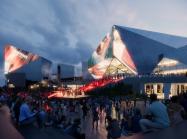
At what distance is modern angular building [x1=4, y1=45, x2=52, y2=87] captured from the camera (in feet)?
266

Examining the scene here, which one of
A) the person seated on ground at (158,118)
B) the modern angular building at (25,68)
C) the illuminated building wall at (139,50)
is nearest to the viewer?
the person seated on ground at (158,118)

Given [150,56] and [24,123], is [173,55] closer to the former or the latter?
[150,56]

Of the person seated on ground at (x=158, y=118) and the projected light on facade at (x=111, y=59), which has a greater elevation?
the projected light on facade at (x=111, y=59)

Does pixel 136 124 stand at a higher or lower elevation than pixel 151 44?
lower

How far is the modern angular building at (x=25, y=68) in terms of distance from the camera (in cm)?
8095

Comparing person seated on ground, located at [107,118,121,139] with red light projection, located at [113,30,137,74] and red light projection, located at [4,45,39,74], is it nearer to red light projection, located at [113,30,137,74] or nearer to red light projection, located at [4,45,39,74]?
red light projection, located at [113,30,137,74]

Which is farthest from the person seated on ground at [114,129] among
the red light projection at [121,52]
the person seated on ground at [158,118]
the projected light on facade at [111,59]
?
the red light projection at [121,52]

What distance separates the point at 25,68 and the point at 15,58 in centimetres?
293

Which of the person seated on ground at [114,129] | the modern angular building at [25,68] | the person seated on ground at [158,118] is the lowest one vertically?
the person seated on ground at [114,129]

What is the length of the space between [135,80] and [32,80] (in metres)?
40.2

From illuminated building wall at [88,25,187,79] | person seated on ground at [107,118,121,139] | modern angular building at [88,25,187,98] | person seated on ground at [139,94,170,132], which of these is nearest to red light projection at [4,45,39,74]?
modern angular building at [88,25,187,98]

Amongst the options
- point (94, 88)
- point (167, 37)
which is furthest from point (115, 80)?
point (167, 37)

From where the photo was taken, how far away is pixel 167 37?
64250 mm

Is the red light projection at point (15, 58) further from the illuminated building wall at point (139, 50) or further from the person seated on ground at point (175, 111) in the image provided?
the person seated on ground at point (175, 111)
